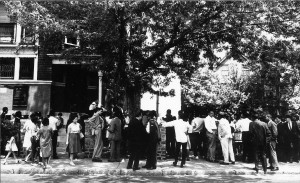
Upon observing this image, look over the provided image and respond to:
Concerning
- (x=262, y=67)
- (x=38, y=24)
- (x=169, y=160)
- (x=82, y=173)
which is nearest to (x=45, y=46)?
(x=38, y=24)

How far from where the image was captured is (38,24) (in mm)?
11016

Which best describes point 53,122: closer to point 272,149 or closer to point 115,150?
point 115,150

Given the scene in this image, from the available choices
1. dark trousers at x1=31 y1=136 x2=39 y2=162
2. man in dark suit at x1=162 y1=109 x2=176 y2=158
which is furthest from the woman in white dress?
man in dark suit at x1=162 y1=109 x2=176 y2=158

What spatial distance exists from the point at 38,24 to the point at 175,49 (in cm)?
655

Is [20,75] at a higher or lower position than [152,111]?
higher

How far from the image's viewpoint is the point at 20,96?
2498 centimetres

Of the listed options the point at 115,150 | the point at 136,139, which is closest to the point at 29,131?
the point at 115,150

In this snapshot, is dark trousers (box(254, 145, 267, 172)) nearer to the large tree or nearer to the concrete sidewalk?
the concrete sidewalk

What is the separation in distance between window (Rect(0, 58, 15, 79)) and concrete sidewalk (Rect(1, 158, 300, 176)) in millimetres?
14964

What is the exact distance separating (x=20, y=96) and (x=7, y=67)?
2577mm

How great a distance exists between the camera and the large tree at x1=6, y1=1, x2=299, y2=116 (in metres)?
11.0

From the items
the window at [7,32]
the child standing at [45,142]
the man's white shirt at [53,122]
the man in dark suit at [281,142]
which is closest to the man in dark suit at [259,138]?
the man in dark suit at [281,142]

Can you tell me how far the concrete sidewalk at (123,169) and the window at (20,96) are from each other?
13.7 m

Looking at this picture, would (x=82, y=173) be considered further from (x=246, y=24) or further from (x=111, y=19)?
(x=246, y=24)
